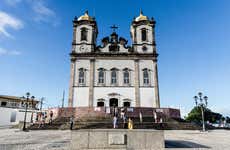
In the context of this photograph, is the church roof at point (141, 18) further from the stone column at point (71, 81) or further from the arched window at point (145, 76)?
the stone column at point (71, 81)

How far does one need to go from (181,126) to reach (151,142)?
47.3 ft

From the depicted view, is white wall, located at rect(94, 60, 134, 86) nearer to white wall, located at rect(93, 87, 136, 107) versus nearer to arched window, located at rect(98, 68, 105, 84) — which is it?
arched window, located at rect(98, 68, 105, 84)

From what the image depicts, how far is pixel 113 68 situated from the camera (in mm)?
29125

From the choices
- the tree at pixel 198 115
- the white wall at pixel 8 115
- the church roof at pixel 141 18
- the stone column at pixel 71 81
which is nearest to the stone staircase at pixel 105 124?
the stone column at pixel 71 81

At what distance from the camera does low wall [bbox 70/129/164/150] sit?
695 cm

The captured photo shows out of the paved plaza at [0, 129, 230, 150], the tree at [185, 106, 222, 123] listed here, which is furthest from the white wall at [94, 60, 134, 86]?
the tree at [185, 106, 222, 123]

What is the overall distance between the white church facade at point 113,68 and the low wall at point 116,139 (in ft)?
64.3

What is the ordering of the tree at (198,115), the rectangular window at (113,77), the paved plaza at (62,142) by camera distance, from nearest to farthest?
the paved plaza at (62,142)
the rectangular window at (113,77)
the tree at (198,115)

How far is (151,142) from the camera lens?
7.13 metres

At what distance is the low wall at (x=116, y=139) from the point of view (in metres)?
6.95

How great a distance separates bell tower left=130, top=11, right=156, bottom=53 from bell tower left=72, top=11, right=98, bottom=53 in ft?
24.7

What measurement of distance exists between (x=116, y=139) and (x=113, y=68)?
2244 cm

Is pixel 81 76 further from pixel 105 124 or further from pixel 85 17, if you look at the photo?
pixel 105 124

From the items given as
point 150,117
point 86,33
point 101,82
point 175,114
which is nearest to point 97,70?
point 101,82
